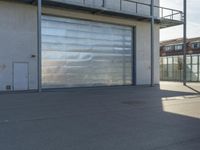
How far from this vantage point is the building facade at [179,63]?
37.5 metres

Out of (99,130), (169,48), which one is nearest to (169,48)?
(169,48)

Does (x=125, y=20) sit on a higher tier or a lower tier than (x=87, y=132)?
higher

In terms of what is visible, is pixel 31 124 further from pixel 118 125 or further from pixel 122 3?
pixel 122 3

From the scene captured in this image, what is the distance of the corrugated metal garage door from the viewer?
73.6 ft

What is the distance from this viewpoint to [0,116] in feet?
32.2

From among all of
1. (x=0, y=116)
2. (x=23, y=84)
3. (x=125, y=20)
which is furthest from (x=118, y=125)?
(x=125, y=20)

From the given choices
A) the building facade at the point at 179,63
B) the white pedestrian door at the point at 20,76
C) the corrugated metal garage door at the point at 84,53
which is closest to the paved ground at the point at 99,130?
the white pedestrian door at the point at 20,76

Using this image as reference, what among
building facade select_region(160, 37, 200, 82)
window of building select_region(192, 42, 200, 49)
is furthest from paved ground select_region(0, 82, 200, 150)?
window of building select_region(192, 42, 200, 49)

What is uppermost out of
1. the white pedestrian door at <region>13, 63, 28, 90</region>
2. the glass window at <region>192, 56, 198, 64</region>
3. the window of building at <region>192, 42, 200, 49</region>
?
the window of building at <region>192, 42, 200, 49</region>

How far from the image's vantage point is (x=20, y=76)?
20.9 m

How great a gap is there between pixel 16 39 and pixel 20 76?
104 inches

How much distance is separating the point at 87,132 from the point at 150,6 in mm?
21442

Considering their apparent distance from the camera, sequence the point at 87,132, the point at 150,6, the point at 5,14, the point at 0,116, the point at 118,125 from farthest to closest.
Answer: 1. the point at 150,6
2. the point at 5,14
3. the point at 0,116
4. the point at 118,125
5. the point at 87,132

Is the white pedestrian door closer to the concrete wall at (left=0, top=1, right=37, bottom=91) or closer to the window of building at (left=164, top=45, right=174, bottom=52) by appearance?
the concrete wall at (left=0, top=1, right=37, bottom=91)
